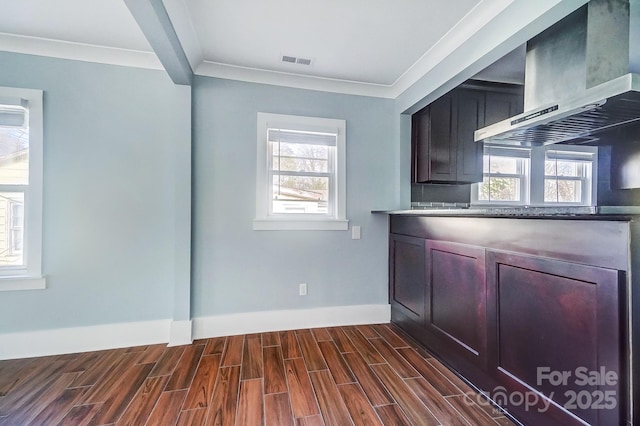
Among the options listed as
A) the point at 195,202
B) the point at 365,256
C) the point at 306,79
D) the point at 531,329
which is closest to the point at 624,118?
the point at 531,329

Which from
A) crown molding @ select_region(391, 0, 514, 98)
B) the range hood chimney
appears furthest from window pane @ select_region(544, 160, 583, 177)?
crown molding @ select_region(391, 0, 514, 98)

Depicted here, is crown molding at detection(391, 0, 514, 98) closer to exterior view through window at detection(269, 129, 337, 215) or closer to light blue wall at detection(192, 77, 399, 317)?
light blue wall at detection(192, 77, 399, 317)

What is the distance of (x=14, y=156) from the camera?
7.13 ft

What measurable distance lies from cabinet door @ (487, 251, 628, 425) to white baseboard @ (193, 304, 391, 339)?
1.34 metres

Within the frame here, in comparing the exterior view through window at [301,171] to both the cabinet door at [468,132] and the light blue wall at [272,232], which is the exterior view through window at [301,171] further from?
the cabinet door at [468,132]

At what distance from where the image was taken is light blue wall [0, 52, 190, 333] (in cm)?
221

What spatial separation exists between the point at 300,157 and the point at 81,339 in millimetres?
2377

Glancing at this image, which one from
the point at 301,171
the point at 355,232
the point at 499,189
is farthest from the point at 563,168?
the point at 301,171

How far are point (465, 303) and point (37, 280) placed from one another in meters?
3.16

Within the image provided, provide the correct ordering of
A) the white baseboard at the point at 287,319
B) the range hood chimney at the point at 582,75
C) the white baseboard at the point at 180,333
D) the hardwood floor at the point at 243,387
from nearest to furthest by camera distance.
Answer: the range hood chimney at the point at 582,75
the hardwood floor at the point at 243,387
the white baseboard at the point at 180,333
the white baseboard at the point at 287,319

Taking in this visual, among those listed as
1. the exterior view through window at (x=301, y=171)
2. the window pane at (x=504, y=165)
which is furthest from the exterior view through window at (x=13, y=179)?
the window pane at (x=504, y=165)

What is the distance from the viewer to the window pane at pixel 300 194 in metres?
2.71

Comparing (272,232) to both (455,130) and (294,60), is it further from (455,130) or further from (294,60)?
(455,130)

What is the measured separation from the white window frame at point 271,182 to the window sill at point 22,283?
1674 mm
